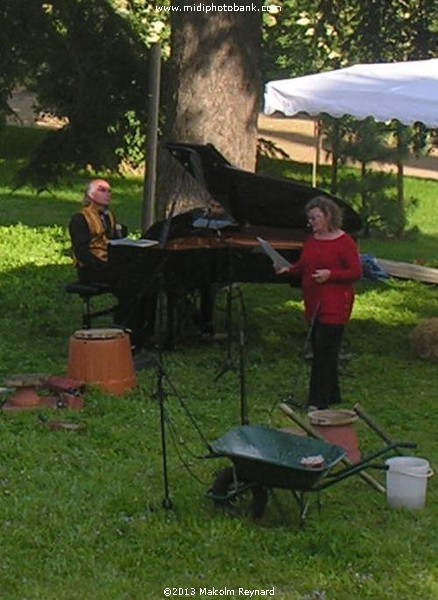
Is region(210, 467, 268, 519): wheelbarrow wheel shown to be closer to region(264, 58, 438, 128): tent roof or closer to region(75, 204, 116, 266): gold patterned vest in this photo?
region(75, 204, 116, 266): gold patterned vest

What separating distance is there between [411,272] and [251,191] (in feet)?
20.5

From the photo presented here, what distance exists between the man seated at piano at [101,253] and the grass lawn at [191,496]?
0.41 metres

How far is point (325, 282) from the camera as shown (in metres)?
8.08

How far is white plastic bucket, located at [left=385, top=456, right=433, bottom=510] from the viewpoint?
6188mm

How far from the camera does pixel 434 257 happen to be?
17.9 m

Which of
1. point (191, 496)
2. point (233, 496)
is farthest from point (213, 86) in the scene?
point (233, 496)

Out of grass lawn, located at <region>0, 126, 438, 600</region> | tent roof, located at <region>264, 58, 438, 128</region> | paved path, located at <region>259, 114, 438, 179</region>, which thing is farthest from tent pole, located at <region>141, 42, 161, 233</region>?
paved path, located at <region>259, 114, 438, 179</region>

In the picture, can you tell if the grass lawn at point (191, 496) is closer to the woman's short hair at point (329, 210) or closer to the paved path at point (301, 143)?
the woman's short hair at point (329, 210)

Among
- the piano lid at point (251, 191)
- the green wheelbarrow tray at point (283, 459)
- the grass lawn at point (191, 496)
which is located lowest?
the grass lawn at point (191, 496)

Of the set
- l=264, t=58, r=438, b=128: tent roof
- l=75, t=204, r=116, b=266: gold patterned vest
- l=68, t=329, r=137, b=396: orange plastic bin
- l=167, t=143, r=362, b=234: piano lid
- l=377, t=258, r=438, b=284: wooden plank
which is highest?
l=264, t=58, r=438, b=128: tent roof

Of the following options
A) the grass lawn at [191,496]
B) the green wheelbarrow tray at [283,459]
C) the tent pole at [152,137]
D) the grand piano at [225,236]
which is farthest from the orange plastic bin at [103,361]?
the tent pole at [152,137]

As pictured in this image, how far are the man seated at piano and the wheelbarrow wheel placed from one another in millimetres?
3949

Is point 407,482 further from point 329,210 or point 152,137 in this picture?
point 152,137

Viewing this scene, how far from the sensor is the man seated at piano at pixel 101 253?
998cm
